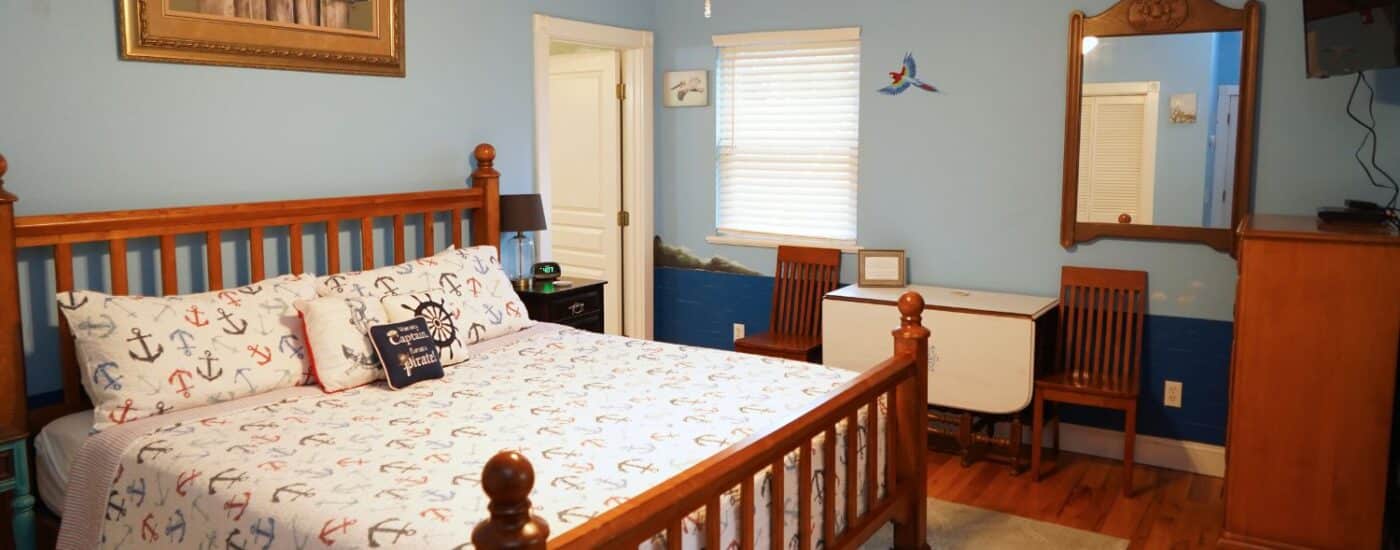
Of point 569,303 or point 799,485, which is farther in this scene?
point 569,303

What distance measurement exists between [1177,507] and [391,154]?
10.0 ft

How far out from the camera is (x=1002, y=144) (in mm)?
4398

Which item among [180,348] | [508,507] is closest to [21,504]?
[180,348]

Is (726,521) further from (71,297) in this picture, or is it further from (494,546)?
(71,297)

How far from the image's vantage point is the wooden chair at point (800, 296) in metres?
4.75

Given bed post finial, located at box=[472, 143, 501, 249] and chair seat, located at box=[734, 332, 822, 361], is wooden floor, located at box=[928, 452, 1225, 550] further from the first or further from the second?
bed post finial, located at box=[472, 143, 501, 249]

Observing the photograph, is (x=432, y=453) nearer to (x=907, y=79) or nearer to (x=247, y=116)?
(x=247, y=116)

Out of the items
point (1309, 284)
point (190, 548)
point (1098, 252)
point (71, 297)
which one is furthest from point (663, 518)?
point (1098, 252)

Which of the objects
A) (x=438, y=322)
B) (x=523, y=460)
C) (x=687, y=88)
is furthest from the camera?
(x=687, y=88)

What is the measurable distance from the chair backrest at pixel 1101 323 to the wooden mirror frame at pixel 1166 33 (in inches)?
6.5

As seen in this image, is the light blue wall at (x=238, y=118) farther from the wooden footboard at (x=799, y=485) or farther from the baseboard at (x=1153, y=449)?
the baseboard at (x=1153, y=449)

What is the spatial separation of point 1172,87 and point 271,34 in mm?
3154

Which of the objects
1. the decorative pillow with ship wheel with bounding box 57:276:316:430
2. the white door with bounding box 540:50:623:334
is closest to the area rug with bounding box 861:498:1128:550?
the decorative pillow with ship wheel with bounding box 57:276:316:430

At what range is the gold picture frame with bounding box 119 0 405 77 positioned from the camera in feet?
10.1
